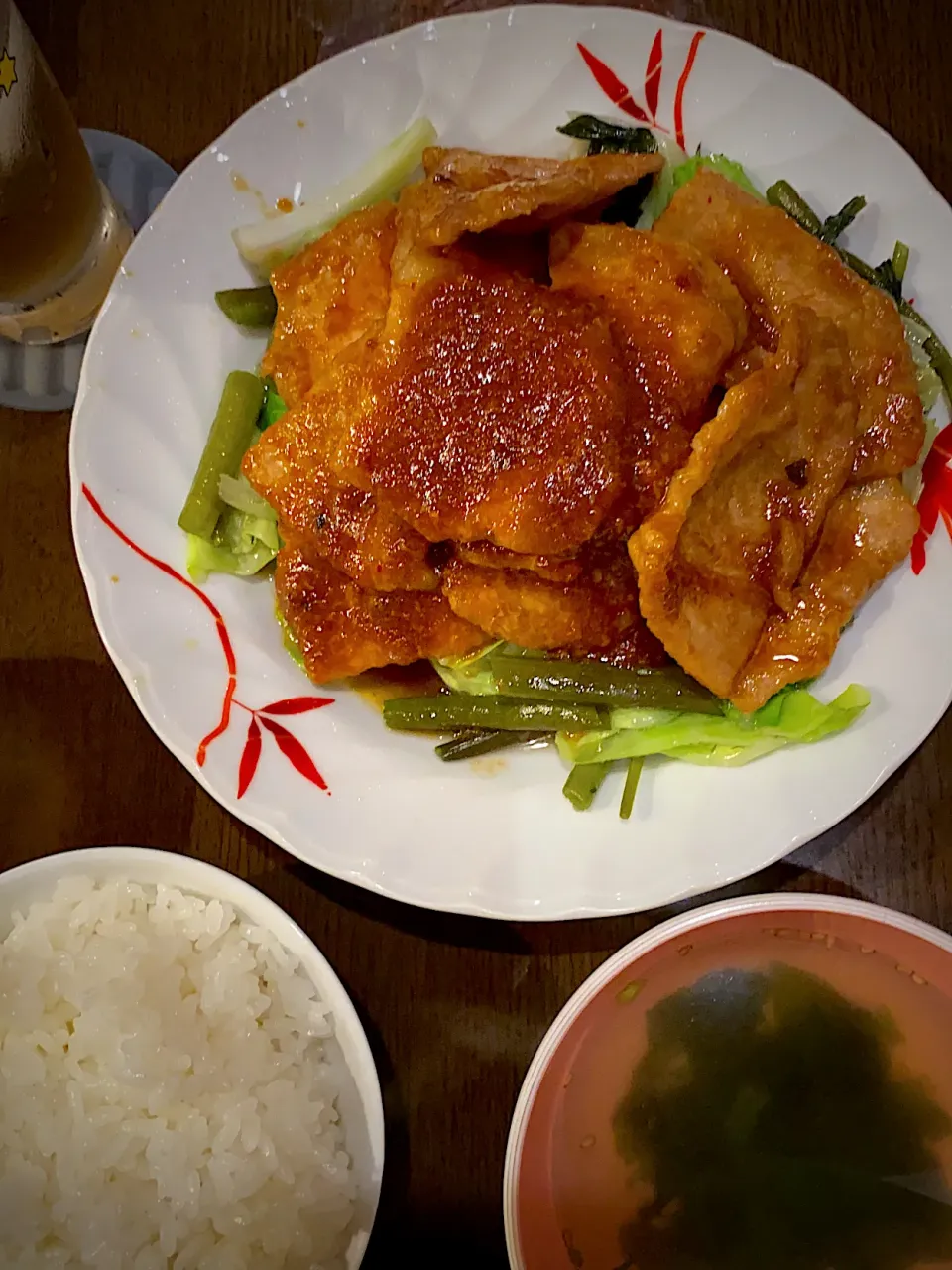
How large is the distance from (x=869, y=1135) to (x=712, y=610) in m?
1.05

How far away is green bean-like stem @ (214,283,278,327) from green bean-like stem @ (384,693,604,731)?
832 mm

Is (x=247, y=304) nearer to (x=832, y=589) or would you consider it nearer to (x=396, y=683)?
(x=396, y=683)

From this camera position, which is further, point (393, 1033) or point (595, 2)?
point (595, 2)

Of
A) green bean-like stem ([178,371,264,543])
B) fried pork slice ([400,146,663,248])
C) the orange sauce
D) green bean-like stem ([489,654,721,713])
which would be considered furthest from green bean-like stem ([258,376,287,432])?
green bean-like stem ([489,654,721,713])

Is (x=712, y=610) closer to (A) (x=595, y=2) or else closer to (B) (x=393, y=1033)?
(B) (x=393, y=1033)

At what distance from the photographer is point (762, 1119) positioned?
76.0 inches

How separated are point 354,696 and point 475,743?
0.89 feet

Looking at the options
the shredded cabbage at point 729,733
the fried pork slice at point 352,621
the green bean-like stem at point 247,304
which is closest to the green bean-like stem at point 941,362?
the shredded cabbage at point 729,733

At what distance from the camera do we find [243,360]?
2.10 m

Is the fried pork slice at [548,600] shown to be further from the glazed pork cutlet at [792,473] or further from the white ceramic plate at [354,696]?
the white ceramic plate at [354,696]

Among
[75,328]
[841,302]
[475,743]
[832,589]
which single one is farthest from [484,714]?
[75,328]

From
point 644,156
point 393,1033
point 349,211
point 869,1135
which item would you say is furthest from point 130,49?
point 869,1135

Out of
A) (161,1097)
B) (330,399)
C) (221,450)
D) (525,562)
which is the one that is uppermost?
(330,399)

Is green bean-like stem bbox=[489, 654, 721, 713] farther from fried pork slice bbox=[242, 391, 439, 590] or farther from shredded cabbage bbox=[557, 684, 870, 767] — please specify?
fried pork slice bbox=[242, 391, 439, 590]
